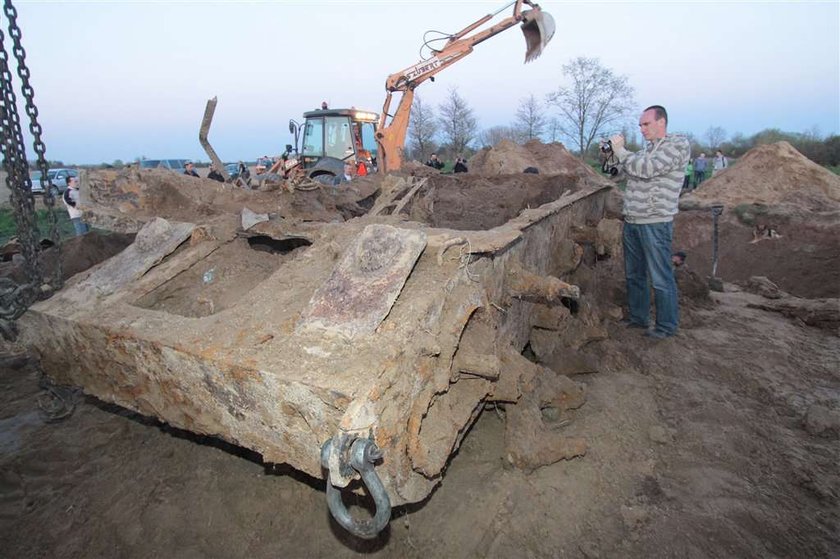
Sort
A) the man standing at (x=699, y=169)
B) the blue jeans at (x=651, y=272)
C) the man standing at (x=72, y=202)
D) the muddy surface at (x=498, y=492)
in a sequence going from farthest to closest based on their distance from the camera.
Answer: the man standing at (x=699, y=169), the man standing at (x=72, y=202), the blue jeans at (x=651, y=272), the muddy surface at (x=498, y=492)

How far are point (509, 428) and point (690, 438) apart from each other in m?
1.24

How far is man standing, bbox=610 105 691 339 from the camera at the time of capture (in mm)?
4211

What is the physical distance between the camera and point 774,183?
38.4ft

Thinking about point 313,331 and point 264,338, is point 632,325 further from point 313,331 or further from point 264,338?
point 264,338

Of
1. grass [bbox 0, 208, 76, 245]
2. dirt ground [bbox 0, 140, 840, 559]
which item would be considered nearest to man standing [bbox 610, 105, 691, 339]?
dirt ground [bbox 0, 140, 840, 559]

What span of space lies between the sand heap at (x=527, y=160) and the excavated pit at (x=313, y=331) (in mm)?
11704

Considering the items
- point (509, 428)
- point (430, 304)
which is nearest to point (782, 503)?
point (509, 428)

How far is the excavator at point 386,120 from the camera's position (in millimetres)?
8945

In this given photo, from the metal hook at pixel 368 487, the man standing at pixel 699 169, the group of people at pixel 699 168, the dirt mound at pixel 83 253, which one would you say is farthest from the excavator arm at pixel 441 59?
the man standing at pixel 699 169

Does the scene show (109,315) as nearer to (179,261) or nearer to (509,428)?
(179,261)

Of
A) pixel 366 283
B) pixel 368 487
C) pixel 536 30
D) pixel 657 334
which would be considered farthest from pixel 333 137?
pixel 368 487

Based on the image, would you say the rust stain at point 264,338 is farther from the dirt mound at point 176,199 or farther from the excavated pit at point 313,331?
the dirt mound at point 176,199

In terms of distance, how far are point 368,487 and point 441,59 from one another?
919 centimetres

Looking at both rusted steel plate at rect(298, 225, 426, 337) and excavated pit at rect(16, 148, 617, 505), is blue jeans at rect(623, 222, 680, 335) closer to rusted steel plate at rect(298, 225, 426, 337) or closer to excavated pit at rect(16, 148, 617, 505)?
excavated pit at rect(16, 148, 617, 505)
